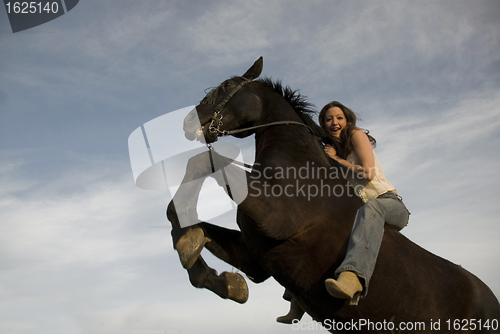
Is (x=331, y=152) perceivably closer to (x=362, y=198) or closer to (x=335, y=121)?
(x=335, y=121)

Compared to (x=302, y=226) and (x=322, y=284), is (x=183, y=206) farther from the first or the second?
(x=322, y=284)

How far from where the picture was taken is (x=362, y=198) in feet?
16.0

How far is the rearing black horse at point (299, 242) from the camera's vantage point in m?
4.15

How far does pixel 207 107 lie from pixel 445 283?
308cm

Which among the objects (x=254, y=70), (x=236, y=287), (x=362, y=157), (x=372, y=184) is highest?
(x=254, y=70)

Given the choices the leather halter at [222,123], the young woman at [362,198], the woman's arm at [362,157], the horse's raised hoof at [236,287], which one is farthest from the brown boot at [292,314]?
the leather halter at [222,123]

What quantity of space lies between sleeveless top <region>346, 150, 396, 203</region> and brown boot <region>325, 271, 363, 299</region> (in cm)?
119

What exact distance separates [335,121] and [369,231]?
145 centimetres

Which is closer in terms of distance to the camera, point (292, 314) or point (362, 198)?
point (362, 198)

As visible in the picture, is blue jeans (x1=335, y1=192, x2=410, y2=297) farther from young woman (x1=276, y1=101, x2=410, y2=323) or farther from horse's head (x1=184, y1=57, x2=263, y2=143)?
horse's head (x1=184, y1=57, x2=263, y2=143)

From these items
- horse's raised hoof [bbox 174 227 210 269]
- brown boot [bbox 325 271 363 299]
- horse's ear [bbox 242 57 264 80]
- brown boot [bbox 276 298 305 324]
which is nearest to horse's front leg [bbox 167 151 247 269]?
horse's raised hoof [bbox 174 227 210 269]

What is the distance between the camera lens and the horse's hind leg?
4324mm

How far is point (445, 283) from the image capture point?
447cm

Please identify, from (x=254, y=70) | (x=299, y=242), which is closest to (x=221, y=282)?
(x=299, y=242)
